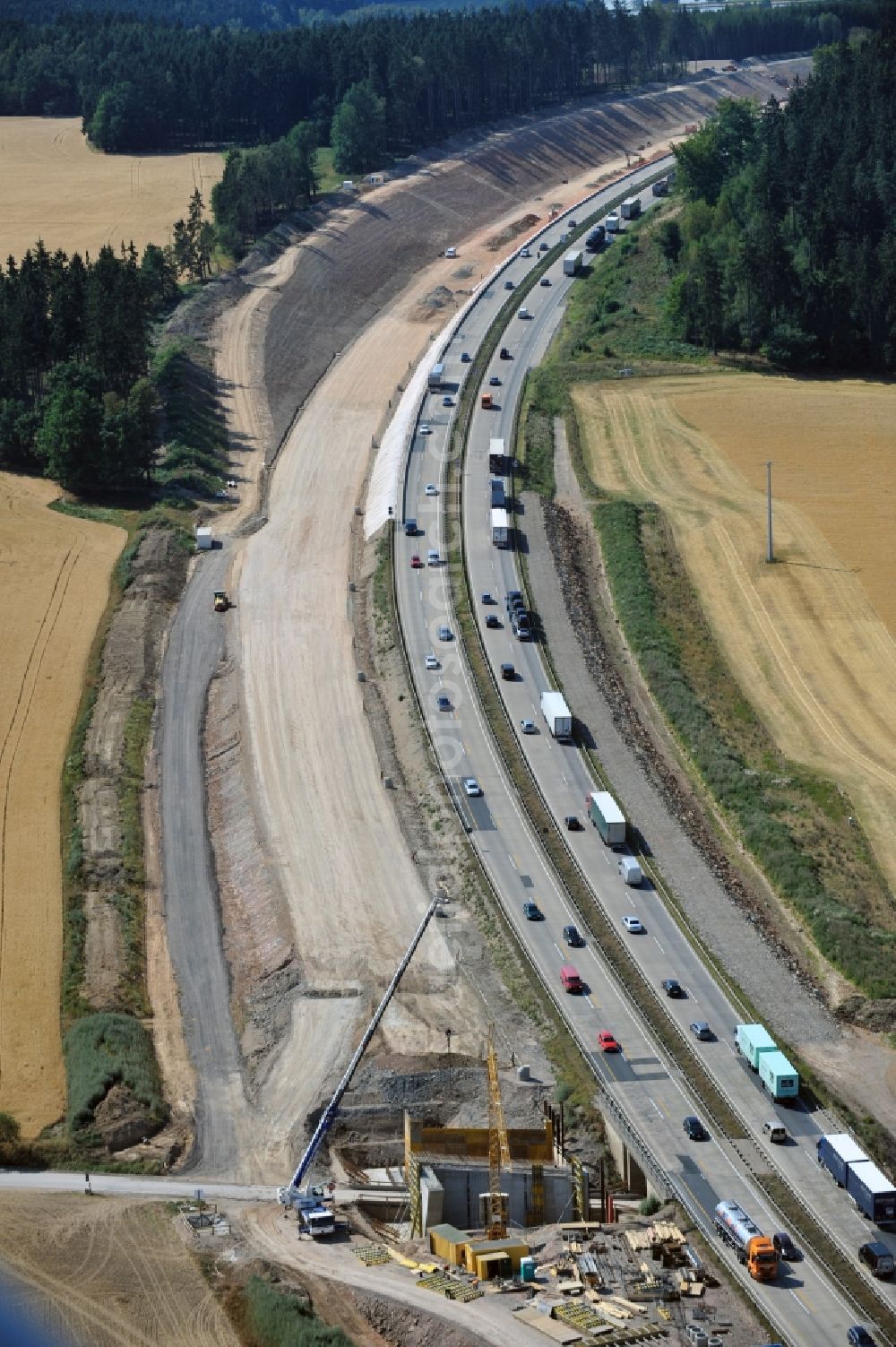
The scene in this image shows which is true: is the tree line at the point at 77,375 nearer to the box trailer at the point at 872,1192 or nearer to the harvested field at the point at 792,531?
the harvested field at the point at 792,531

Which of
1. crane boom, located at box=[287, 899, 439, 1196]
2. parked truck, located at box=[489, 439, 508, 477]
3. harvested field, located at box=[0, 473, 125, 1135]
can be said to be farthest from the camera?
parked truck, located at box=[489, 439, 508, 477]

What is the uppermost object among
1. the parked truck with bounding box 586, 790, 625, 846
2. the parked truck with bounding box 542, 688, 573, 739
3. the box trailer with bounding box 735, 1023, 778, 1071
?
Result: the parked truck with bounding box 542, 688, 573, 739

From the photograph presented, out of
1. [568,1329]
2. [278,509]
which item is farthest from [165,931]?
[278,509]

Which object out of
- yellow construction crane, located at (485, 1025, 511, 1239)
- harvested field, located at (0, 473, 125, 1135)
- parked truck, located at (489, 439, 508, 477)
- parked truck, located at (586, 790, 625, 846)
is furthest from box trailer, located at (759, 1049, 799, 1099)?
parked truck, located at (489, 439, 508, 477)

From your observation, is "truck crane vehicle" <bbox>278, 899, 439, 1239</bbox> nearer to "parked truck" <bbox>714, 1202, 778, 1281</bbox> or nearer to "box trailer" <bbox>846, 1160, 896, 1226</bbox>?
"parked truck" <bbox>714, 1202, 778, 1281</bbox>

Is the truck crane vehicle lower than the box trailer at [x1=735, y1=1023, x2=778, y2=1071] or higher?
lower

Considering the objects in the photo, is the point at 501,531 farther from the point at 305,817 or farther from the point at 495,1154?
the point at 495,1154
